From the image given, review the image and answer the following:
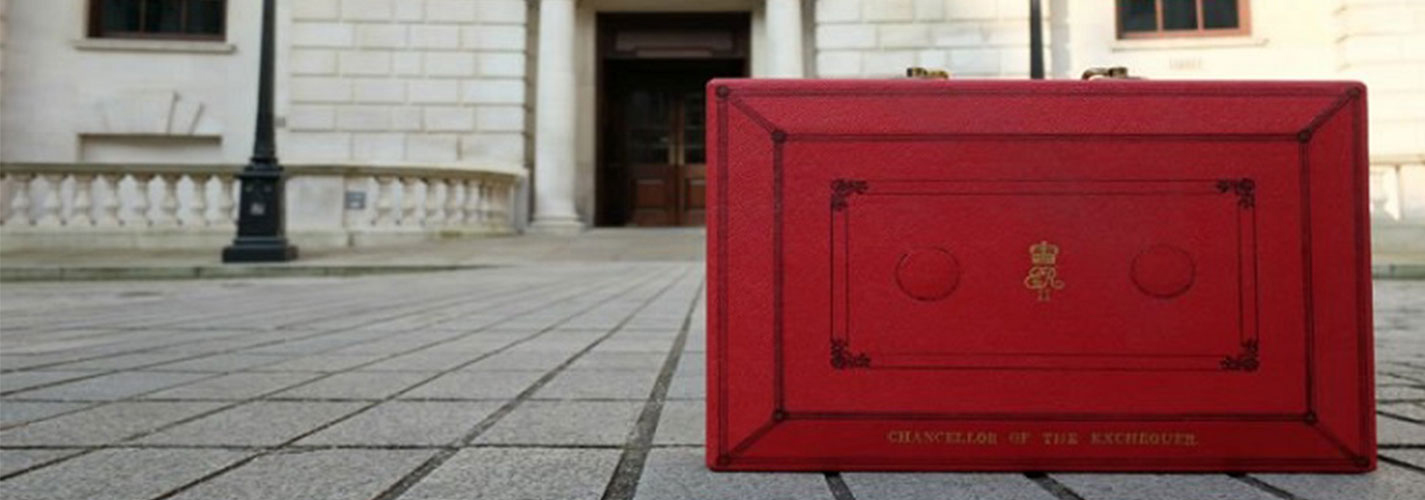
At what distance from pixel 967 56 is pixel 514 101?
784 cm

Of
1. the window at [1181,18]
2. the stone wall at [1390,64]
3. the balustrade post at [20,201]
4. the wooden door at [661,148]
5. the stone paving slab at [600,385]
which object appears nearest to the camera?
the stone paving slab at [600,385]

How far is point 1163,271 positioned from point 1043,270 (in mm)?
184

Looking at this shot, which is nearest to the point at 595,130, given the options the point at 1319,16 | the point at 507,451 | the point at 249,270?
the point at 249,270

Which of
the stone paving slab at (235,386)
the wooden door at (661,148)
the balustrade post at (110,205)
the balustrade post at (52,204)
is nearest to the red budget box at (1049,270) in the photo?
the stone paving slab at (235,386)

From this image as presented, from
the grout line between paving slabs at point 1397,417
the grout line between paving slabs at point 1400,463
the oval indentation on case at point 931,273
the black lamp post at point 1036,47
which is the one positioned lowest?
the grout line between paving slabs at point 1400,463

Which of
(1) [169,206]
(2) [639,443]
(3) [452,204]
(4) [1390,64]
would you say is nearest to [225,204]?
(1) [169,206]

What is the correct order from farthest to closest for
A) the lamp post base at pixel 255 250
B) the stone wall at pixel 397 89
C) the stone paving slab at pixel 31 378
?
the stone wall at pixel 397 89
the lamp post base at pixel 255 250
the stone paving slab at pixel 31 378

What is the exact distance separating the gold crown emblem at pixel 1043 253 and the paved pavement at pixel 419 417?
1.16ft

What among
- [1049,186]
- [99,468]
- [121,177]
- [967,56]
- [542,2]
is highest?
[542,2]

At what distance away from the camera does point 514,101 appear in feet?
46.4

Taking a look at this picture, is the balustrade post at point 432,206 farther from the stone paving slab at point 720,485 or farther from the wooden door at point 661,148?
the stone paving slab at point 720,485

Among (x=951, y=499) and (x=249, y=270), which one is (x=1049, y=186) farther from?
(x=249, y=270)

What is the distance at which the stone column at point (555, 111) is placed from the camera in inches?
549

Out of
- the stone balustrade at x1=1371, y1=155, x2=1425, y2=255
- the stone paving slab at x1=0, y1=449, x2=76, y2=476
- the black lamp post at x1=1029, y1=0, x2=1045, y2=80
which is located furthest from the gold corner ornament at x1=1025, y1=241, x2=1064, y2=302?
the stone balustrade at x1=1371, y1=155, x2=1425, y2=255
